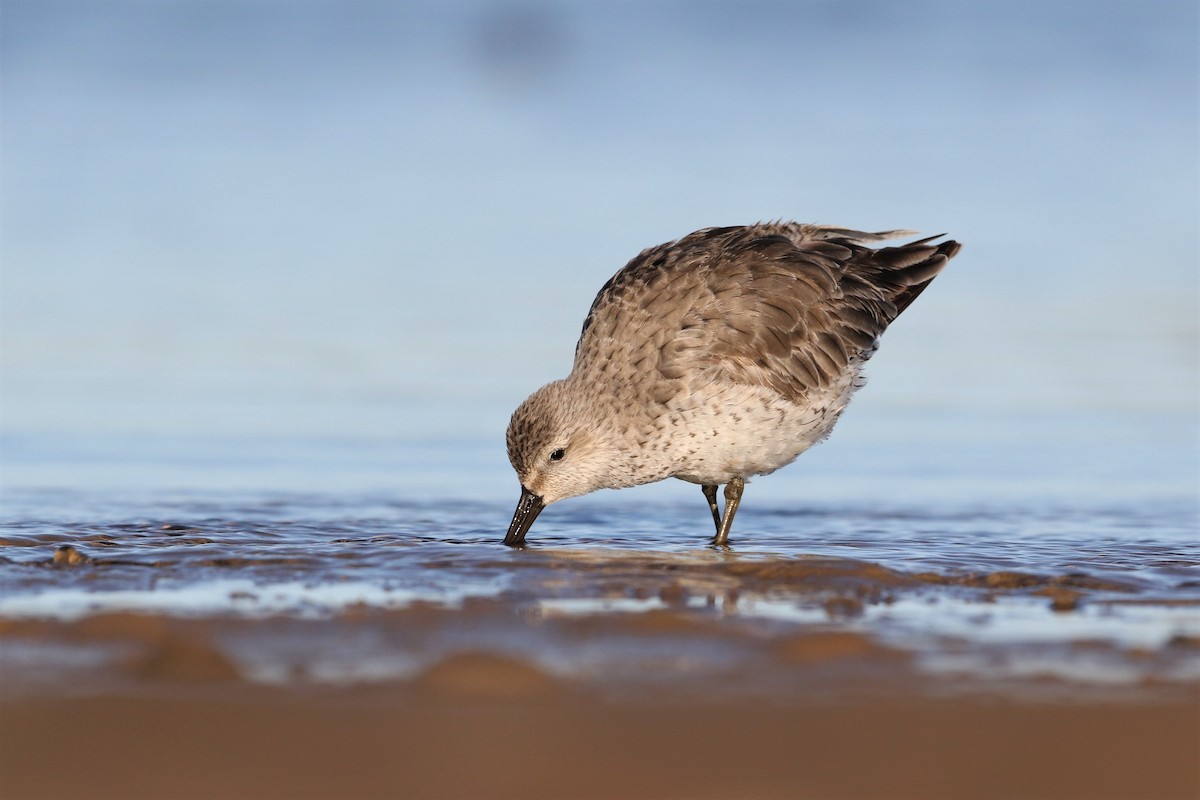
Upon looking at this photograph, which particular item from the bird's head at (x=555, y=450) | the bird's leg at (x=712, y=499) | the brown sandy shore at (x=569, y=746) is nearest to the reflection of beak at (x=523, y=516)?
the bird's head at (x=555, y=450)

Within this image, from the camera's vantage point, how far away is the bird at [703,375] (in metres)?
7.39

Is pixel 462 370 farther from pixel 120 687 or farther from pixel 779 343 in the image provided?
pixel 120 687

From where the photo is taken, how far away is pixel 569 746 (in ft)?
12.0

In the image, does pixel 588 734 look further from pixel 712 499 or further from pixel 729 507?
pixel 712 499

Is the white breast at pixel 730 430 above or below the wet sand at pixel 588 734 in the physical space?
above

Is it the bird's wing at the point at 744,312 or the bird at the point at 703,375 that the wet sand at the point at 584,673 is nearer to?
the bird at the point at 703,375

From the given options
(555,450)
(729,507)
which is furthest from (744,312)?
(555,450)

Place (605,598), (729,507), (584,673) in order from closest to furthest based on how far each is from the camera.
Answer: (584,673) → (605,598) → (729,507)

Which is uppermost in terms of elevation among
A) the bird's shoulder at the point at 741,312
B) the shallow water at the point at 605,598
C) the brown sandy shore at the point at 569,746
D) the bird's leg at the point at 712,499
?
the bird's shoulder at the point at 741,312

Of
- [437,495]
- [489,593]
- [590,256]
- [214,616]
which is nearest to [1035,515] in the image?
[437,495]

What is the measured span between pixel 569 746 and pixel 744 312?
439 cm

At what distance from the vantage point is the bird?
7391 millimetres

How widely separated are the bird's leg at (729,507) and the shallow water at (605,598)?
10 centimetres

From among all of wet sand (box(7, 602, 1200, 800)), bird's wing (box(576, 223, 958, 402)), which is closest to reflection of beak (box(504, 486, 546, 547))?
bird's wing (box(576, 223, 958, 402))
